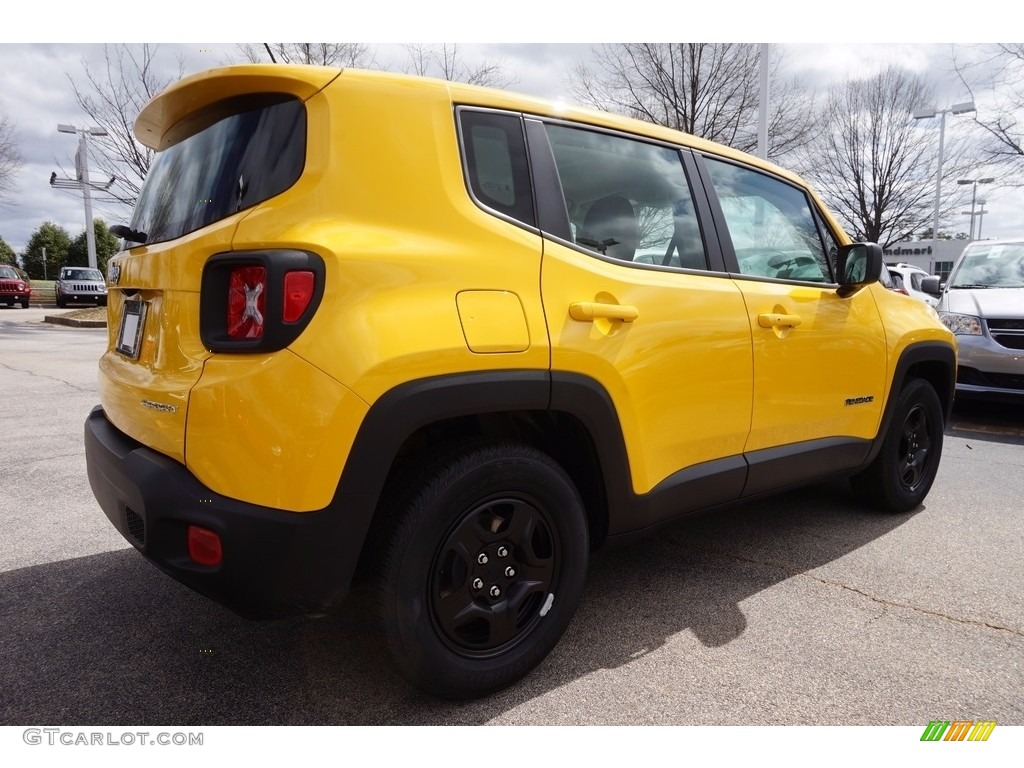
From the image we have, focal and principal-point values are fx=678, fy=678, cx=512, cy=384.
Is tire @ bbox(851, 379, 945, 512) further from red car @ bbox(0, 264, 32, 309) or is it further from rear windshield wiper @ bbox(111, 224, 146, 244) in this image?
red car @ bbox(0, 264, 32, 309)

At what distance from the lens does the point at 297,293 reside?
1.69 m

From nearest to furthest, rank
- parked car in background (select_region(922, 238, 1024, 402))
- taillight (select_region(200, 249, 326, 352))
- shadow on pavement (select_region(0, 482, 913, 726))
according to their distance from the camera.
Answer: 1. taillight (select_region(200, 249, 326, 352))
2. shadow on pavement (select_region(0, 482, 913, 726))
3. parked car in background (select_region(922, 238, 1024, 402))

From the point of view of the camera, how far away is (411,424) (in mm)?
1810

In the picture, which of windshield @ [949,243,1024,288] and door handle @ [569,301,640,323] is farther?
windshield @ [949,243,1024,288]

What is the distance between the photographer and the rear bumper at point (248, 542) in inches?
66.9

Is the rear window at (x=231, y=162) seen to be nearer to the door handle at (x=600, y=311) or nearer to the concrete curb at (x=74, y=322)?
the door handle at (x=600, y=311)

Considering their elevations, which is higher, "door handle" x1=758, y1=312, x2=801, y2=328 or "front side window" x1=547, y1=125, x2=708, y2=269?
"front side window" x1=547, y1=125, x2=708, y2=269

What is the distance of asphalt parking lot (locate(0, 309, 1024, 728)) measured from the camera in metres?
2.03

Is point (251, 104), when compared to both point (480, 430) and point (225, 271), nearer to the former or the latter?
point (225, 271)

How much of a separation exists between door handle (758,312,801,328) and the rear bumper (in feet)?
5.96

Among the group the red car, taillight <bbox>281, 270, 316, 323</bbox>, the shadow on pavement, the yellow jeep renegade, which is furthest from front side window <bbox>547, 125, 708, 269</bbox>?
the red car

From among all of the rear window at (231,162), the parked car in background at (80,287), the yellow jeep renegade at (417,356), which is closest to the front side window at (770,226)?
the yellow jeep renegade at (417,356)

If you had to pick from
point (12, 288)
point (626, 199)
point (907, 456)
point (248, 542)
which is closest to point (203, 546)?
point (248, 542)

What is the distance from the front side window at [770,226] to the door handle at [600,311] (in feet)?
2.78
